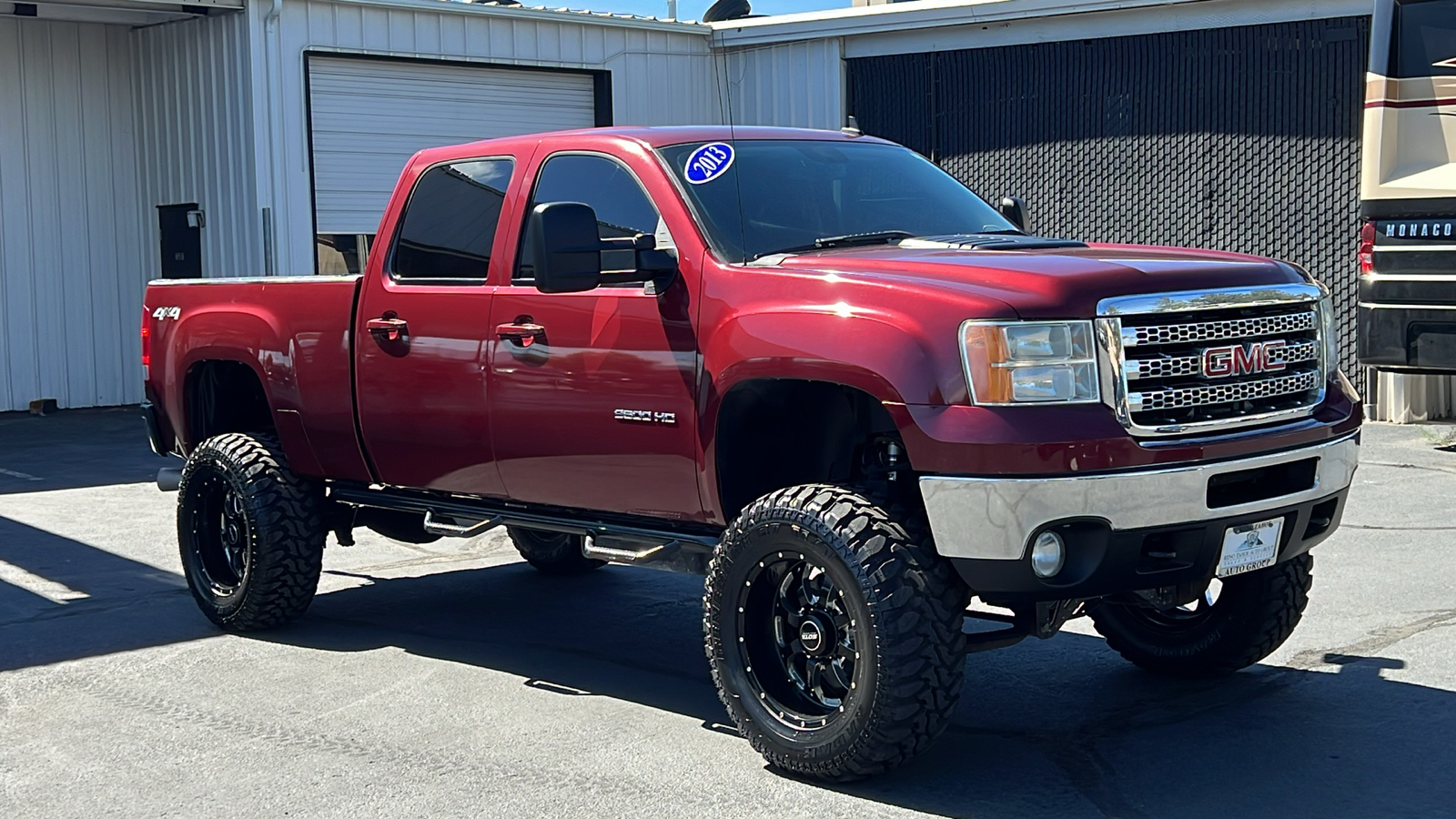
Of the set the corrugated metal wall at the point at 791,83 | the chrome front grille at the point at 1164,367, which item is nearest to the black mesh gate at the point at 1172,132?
the corrugated metal wall at the point at 791,83

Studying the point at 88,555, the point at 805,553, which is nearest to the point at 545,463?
the point at 805,553

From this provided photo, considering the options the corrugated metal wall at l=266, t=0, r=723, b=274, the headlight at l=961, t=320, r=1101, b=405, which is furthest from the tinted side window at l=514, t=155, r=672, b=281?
the corrugated metal wall at l=266, t=0, r=723, b=274

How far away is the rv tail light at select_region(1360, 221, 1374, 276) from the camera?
1188 centimetres

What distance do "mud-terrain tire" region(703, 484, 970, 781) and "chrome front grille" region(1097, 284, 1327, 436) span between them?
2.53 feet

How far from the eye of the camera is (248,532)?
283 inches

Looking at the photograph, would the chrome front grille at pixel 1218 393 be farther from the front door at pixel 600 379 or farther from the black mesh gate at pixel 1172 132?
the black mesh gate at pixel 1172 132

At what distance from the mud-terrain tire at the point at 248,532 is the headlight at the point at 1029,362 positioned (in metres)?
3.58

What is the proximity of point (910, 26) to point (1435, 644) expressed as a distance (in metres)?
12.5

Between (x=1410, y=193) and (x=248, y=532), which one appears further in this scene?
(x=1410, y=193)

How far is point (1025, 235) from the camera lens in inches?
243

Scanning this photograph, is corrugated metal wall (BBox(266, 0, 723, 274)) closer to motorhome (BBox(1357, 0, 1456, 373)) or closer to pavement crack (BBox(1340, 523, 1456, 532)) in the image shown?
motorhome (BBox(1357, 0, 1456, 373))

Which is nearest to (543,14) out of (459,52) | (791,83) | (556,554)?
(459,52)

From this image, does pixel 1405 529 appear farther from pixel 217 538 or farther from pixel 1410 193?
pixel 217 538

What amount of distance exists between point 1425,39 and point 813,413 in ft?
→ 27.3
